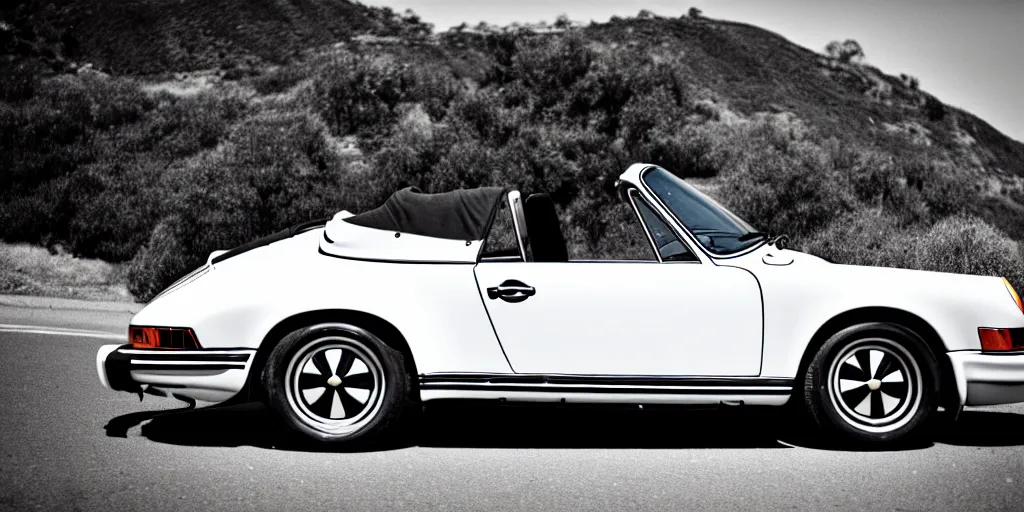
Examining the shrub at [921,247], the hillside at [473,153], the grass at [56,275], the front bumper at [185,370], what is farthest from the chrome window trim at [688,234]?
the grass at [56,275]

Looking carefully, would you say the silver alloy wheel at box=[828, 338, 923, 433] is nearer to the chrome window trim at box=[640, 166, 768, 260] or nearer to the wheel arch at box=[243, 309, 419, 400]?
the chrome window trim at box=[640, 166, 768, 260]

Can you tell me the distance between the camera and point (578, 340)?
17.2 ft

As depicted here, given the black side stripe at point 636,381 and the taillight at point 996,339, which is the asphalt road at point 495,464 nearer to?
the black side stripe at point 636,381

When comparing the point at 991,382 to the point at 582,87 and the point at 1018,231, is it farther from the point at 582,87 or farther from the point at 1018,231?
the point at 1018,231

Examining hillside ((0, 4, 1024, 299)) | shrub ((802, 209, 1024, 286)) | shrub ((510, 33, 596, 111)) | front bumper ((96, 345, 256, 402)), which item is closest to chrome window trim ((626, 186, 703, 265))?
front bumper ((96, 345, 256, 402))

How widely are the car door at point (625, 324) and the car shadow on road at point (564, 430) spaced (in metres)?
0.32

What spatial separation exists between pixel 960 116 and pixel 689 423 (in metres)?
43.2

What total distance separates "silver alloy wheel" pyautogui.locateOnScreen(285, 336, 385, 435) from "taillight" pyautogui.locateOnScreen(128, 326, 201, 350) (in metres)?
0.53

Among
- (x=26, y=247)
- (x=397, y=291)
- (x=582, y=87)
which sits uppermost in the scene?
(x=582, y=87)

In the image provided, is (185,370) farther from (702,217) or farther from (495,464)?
(702,217)

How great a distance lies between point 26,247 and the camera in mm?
18734

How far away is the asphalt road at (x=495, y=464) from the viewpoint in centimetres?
458

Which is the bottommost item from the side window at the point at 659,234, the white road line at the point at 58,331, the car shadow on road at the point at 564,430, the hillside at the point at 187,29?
the white road line at the point at 58,331

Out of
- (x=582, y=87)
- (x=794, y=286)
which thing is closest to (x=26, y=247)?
(x=582, y=87)
